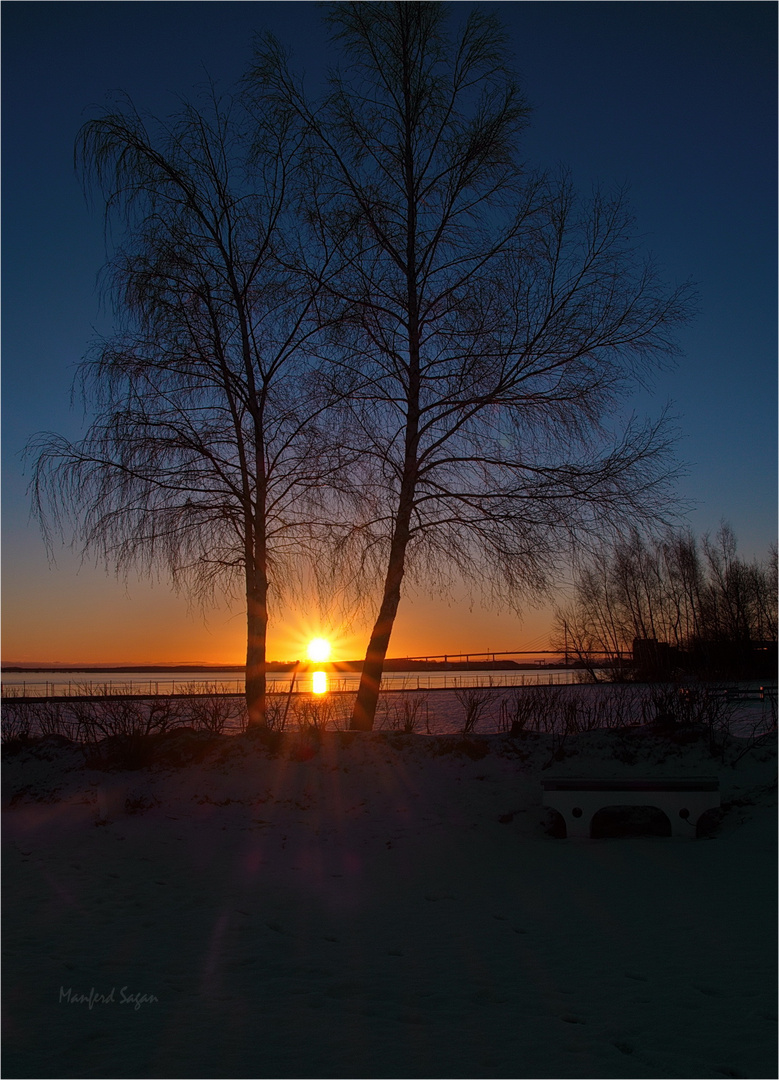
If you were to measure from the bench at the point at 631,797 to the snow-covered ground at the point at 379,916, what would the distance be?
262 mm

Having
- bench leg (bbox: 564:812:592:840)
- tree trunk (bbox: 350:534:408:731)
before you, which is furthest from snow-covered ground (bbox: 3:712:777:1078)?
tree trunk (bbox: 350:534:408:731)

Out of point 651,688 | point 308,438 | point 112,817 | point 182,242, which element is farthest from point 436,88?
point 112,817

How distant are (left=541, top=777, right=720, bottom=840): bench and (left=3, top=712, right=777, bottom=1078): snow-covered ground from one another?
10.3 inches

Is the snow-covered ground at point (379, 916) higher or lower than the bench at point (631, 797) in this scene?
lower

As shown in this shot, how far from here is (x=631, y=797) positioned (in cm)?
825

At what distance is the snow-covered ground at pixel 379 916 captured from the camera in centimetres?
390

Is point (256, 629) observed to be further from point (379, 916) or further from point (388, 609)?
point (379, 916)

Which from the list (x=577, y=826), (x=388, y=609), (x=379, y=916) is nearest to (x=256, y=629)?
(x=388, y=609)

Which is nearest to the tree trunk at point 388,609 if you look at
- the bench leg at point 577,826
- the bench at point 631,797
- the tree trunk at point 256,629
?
the tree trunk at point 256,629

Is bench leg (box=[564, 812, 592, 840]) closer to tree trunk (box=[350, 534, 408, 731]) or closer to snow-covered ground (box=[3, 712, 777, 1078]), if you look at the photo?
snow-covered ground (box=[3, 712, 777, 1078])

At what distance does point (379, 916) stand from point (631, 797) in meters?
3.45

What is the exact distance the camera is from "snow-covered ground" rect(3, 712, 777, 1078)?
390cm

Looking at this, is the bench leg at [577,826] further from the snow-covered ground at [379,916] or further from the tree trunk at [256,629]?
the tree trunk at [256,629]

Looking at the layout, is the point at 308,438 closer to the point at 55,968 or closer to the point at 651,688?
the point at 651,688
